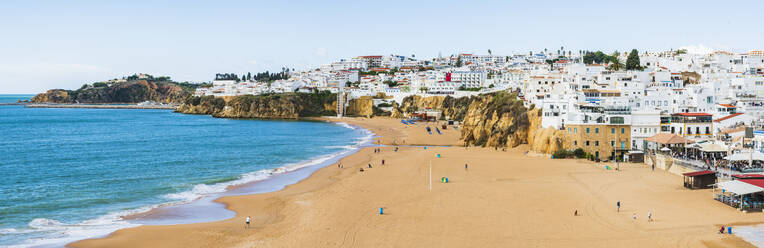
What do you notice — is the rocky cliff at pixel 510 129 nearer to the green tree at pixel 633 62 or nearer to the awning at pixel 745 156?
the awning at pixel 745 156

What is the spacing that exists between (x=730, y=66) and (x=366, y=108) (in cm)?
6928

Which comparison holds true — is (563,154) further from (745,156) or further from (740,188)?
(740,188)

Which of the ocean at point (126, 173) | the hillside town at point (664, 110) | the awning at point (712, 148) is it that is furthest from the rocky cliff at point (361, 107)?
the awning at point (712, 148)

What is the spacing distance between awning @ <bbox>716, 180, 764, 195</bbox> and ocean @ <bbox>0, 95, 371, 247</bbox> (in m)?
24.8

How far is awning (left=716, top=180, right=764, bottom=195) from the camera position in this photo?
22.5m

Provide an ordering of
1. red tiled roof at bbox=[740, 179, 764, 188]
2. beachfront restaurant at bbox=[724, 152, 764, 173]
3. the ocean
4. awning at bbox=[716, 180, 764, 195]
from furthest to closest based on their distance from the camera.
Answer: beachfront restaurant at bbox=[724, 152, 764, 173] < the ocean < red tiled roof at bbox=[740, 179, 764, 188] < awning at bbox=[716, 180, 764, 195]

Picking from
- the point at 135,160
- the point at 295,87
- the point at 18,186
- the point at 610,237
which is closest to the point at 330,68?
the point at 295,87

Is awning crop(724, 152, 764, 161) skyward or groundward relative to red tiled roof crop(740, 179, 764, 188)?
skyward

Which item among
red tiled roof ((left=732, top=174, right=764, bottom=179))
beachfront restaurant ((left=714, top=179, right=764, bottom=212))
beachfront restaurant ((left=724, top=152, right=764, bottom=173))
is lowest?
beachfront restaurant ((left=714, top=179, right=764, bottom=212))

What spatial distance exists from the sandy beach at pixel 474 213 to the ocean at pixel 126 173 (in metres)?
2.82

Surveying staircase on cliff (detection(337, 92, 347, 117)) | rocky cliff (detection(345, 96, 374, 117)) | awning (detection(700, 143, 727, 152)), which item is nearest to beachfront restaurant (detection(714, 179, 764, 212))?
awning (detection(700, 143, 727, 152))

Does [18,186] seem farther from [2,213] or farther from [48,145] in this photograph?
[48,145]

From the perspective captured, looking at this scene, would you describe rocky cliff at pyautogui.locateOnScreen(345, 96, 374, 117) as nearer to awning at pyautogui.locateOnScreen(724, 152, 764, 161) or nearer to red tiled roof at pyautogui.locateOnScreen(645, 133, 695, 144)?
red tiled roof at pyautogui.locateOnScreen(645, 133, 695, 144)

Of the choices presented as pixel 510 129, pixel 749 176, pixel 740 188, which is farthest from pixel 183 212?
pixel 510 129
